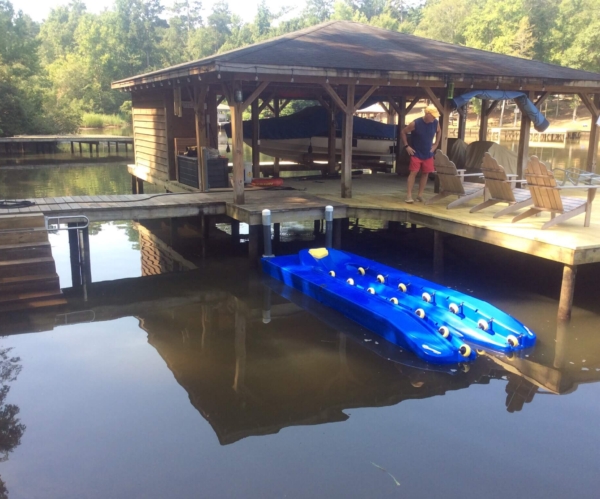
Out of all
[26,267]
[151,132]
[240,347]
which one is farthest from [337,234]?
[151,132]

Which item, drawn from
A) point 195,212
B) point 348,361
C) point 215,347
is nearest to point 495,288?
point 348,361

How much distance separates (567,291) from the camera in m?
6.60

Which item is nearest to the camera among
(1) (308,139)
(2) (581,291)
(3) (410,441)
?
(3) (410,441)

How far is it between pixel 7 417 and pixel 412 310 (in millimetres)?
4275

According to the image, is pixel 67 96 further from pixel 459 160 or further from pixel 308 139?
pixel 459 160

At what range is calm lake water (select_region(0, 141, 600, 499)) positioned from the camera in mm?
A: 3977

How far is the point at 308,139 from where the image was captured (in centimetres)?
1573

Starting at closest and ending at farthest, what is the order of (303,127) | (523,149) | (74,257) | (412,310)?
(412,310)
(74,257)
(523,149)
(303,127)

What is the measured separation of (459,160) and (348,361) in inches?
299

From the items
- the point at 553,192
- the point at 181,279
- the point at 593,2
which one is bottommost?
the point at 181,279

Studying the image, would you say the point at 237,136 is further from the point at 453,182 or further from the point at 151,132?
the point at 151,132

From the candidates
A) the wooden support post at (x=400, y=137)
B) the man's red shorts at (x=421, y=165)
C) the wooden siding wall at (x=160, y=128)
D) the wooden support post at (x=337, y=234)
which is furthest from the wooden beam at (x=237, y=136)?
the wooden support post at (x=400, y=137)

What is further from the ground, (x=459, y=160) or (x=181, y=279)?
(x=459, y=160)

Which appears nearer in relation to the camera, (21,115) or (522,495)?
(522,495)
